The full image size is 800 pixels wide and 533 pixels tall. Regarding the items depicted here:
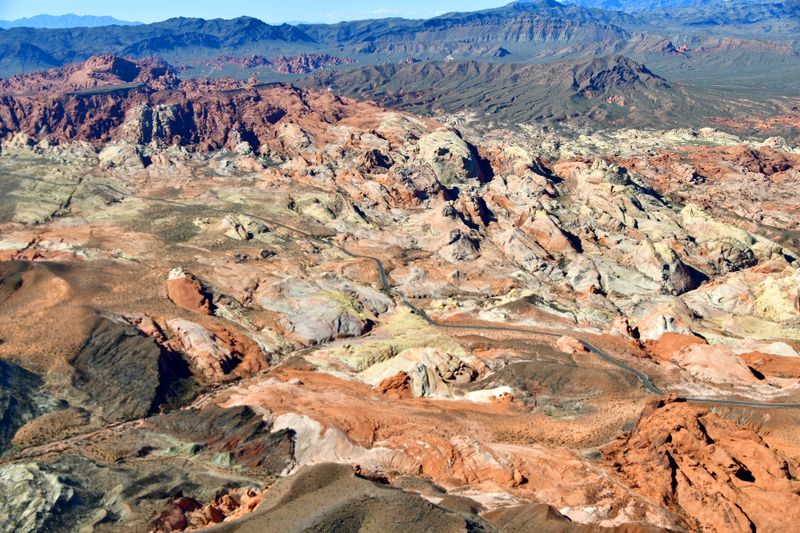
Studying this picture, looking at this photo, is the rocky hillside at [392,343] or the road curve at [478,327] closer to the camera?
the rocky hillside at [392,343]

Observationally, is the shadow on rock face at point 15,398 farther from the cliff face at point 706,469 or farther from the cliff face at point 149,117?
the cliff face at point 149,117

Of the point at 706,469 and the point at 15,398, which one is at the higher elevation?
the point at 15,398

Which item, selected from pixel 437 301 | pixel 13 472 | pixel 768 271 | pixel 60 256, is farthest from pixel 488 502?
pixel 60 256

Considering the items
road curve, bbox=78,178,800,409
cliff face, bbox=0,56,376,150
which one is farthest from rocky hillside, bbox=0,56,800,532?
cliff face, bbox=0,56,376,150

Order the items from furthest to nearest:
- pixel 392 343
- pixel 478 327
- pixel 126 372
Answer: pixel 478 327 < pixel 392 343 < pixel 126 372

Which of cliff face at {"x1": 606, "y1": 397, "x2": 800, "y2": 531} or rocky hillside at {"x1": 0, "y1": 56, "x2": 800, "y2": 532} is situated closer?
cliff face at {"x1": 606, "y1": 397, "x2": 800, "y2": 531}

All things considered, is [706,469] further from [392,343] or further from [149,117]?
[149,117]

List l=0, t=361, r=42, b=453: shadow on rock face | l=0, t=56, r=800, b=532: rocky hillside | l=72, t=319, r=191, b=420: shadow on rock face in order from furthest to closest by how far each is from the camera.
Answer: l=72, t=319, r=191, b=420: shadow on rock face, l=0, t=361, r=42, b=453: shadow on rock face, l=0, t=56, r=800, b=532: rocky hillside

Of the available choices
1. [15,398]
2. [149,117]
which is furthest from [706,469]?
[149,117]

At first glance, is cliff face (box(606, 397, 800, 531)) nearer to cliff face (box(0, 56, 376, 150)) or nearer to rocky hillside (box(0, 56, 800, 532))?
rocky hillside (box(0, 56, 800, 532))

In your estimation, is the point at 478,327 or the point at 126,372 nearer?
the point at 126,372

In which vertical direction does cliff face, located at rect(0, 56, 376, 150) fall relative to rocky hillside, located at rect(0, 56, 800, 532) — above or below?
above

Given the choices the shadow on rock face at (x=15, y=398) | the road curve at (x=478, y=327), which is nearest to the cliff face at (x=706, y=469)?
the road curve at (x=478, y=327)
